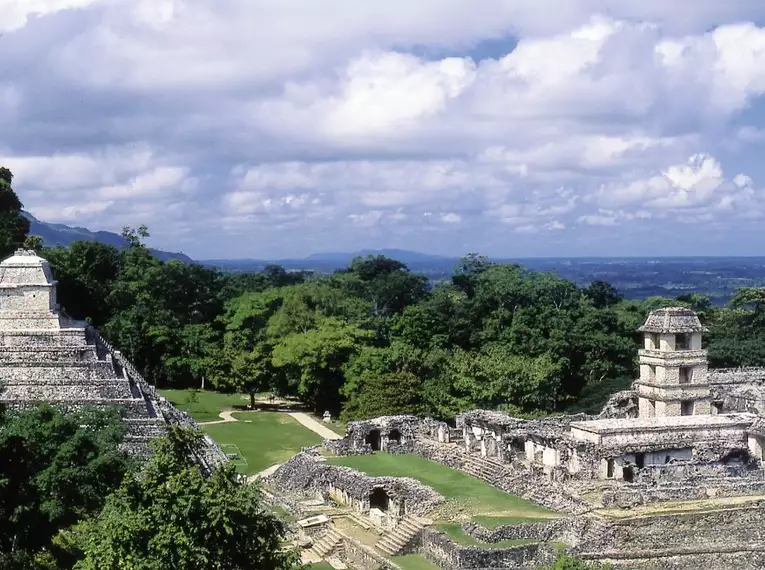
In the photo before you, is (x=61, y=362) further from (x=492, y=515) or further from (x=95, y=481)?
(x=492, y=515)

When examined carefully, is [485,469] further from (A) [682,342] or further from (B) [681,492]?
(A) [682,342]

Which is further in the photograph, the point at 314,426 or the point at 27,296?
the point at 314,426

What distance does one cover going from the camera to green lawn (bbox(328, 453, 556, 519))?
3206 centimetres

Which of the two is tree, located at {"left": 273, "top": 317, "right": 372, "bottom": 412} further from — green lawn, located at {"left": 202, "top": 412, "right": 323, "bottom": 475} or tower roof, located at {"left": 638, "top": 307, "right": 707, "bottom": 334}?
tower roof, located at {"left": 638, "top": 307, "right": 707, "bottom": 334}

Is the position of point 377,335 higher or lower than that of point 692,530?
higher

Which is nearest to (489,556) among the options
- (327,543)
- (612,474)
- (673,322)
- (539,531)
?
(539,531)

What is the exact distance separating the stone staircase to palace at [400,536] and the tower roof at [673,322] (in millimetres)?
14836

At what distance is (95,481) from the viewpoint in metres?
26.1

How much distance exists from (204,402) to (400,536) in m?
29.4

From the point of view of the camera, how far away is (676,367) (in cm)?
4000

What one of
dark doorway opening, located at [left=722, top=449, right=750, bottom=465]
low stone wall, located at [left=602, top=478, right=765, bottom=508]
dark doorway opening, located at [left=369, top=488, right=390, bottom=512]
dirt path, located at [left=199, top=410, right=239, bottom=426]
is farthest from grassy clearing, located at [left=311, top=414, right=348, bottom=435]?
dark doorway opening, located at [left=722, top=449, right=750, bottom=465]

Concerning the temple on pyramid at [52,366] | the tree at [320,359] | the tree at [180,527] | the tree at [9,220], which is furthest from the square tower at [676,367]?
the tree at [9,220]

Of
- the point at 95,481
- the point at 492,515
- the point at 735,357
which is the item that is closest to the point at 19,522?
the point at 95,481

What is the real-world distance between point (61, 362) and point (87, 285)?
3376 cm
